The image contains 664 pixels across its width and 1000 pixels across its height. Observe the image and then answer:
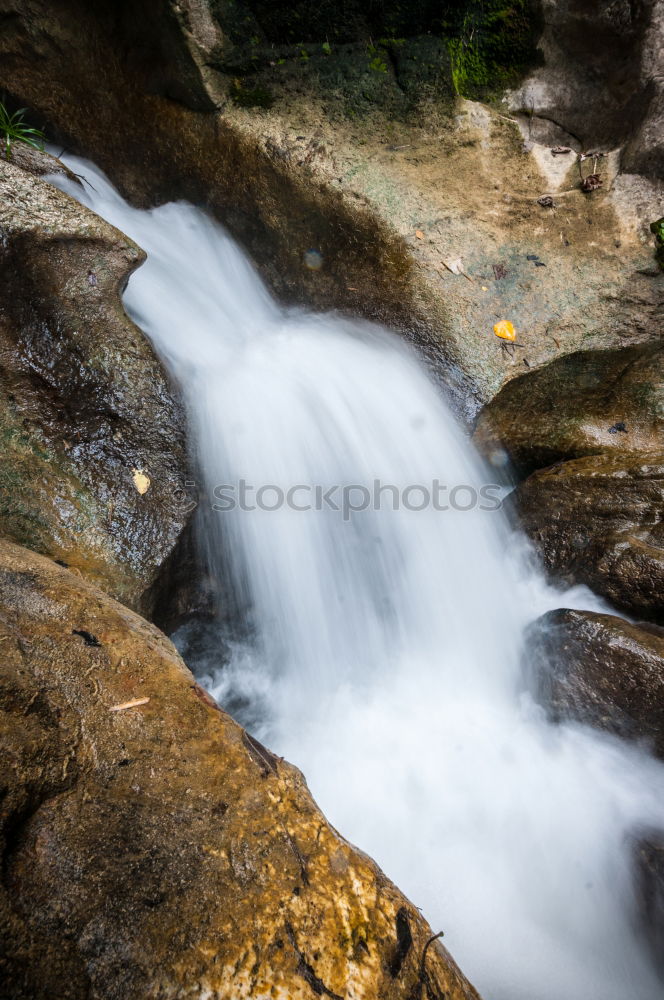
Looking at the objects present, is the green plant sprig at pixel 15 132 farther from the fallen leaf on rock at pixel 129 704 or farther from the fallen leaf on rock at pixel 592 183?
the fallen leaf on rock at pixel 592 183

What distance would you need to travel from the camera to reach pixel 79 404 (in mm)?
2932

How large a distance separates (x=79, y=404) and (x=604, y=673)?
3274 mm

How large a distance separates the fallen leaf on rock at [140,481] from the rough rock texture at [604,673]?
2.55 meters

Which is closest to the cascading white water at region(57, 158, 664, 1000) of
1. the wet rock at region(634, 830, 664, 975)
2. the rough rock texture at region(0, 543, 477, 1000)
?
the wet rock at region(634, 830, 664, 975)

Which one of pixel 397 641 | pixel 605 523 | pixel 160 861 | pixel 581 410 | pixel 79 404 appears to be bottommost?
pixel 397 641

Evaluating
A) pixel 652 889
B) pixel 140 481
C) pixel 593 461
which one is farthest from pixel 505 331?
pixel 652 889

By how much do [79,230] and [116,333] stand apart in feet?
1.98

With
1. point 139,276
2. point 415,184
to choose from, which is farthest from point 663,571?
point 139,276

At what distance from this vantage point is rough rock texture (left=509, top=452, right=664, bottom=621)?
3012 millimetres

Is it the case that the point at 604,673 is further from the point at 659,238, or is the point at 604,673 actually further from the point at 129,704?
the point at 659,238

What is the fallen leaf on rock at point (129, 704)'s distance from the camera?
5.08 feet

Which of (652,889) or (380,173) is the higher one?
(380,173)

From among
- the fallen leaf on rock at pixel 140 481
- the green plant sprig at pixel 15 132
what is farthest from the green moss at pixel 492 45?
the fallen leaf on rock at pixel 140 481

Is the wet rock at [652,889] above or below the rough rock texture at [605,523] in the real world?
below
